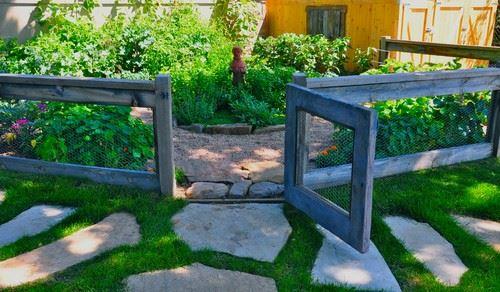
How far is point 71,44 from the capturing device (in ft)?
27.8

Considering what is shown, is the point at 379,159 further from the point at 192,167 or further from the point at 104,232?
the point at 104,232

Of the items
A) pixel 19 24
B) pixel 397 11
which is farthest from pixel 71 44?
pixel 397 11

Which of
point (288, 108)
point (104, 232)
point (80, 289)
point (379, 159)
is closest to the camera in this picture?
point (80, 289)

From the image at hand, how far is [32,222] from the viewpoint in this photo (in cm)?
342

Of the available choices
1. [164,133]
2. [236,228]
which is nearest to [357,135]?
[236,228]

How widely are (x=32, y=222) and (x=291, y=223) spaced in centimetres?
179

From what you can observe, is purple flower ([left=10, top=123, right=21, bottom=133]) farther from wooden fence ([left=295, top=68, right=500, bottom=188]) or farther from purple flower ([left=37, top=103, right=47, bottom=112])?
wooden fence ([left=295, top=68, right=500, bottom=188])

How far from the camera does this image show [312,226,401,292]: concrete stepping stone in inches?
109

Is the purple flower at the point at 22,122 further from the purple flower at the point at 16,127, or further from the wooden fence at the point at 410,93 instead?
the wooden fence at the point at 410,93

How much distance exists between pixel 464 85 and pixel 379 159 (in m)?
1.02

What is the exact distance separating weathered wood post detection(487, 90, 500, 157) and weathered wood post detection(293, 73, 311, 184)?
85.1 inches

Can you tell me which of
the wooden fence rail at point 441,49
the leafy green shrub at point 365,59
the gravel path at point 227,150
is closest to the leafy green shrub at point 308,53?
the leafy green shrub at point 365,59

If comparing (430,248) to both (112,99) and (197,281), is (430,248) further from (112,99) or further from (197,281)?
(112,99)

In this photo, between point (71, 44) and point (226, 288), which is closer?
point (226, 288)
